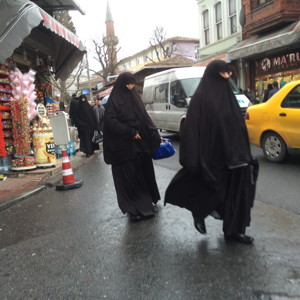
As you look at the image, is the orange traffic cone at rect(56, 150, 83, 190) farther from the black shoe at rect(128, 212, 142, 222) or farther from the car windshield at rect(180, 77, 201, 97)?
the car windshield at rect(180, 77, 201, 97)

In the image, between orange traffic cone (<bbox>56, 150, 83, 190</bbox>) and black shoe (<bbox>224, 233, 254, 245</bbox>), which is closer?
black shoe (<bbox>224, 233, 254, 245</bbox>)

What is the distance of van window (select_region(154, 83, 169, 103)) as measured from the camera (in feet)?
40.9

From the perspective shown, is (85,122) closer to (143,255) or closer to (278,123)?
(278,123)

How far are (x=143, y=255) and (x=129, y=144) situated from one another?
5.14 feet

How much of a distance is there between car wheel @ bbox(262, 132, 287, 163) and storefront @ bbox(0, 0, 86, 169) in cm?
501

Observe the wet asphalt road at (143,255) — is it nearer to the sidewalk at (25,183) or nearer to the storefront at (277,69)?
the sidewalk at (25,183)

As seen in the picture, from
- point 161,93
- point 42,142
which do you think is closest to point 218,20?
point 161,93

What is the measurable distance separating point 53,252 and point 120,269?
3.03 feet

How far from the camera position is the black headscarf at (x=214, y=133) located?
343 centimetres

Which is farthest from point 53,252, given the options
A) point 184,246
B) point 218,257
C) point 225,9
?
point 225,9

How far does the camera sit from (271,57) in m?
17.3

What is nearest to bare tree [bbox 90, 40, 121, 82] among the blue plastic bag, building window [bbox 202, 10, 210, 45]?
building window [bbox 202, 10, 210, 45]

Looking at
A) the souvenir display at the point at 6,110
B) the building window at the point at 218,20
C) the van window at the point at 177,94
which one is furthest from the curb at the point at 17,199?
the building window at the point at 218,20

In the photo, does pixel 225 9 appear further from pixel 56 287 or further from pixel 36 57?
pixel 56 287
